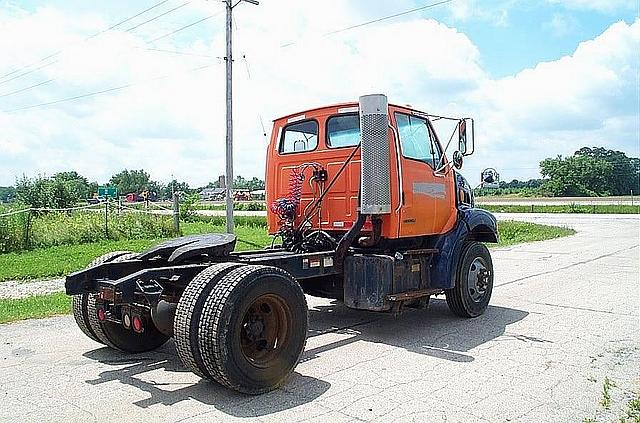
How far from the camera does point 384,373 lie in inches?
235

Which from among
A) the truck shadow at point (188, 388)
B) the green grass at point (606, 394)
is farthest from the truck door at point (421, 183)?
the green grass at point (606, 394)

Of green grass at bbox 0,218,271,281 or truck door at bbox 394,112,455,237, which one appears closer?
truck door at bbox 394,112,455,237

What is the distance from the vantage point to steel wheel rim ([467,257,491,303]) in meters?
8.38

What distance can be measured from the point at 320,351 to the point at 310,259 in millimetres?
978

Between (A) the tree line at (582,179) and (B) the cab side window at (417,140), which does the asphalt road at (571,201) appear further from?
(B) the cab side window at (417,140)

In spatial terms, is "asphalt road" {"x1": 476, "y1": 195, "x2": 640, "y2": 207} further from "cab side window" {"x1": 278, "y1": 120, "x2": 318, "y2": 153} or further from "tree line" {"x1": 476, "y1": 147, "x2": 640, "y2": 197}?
"cab side window" {"x1": 278, "y1": 120, "x2": 318, "y2": 153}

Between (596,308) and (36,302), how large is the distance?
8279 millimetres

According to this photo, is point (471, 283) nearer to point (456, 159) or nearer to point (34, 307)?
point (456, 159)

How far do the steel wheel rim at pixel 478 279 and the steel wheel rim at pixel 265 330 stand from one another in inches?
136

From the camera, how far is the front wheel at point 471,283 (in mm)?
8188

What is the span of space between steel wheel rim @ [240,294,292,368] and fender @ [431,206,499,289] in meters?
2.86

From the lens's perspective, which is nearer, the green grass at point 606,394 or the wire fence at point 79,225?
the green grass at point 606,394

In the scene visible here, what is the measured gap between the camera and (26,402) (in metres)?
5.11

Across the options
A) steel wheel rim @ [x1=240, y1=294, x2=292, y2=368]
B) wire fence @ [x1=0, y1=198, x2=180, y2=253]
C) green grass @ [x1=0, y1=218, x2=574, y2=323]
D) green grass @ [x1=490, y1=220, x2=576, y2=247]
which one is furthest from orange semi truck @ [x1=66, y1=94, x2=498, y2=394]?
green grass @ [x1=490, y1=220, x2=576, y2=247]
